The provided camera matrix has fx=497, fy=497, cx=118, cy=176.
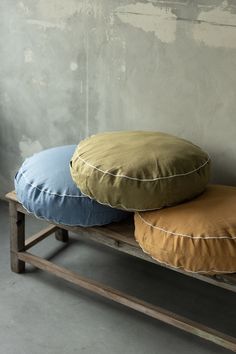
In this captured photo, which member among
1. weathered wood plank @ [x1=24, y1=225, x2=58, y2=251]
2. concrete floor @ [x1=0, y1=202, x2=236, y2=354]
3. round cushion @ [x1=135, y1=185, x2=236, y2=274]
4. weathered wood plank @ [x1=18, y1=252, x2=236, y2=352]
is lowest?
concrete floor @ [x1=0, y1=202, x2=236, y2=354]

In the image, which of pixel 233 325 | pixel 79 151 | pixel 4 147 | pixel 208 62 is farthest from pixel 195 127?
pixel 4 147

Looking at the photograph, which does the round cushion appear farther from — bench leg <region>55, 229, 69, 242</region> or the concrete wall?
bench leg <region>55, 229, 69, 242</region>

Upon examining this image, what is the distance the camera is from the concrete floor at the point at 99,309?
6.70ft

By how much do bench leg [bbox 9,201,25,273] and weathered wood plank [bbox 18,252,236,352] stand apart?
0.04 metres

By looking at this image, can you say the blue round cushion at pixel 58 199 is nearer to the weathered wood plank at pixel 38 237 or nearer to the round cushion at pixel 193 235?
the round cushion at pixel 193 235

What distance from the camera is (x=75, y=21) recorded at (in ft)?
8.02

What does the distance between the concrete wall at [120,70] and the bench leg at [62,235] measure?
49 cm

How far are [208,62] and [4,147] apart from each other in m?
1.41

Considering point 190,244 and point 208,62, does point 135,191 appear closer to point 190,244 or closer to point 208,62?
point 190,244

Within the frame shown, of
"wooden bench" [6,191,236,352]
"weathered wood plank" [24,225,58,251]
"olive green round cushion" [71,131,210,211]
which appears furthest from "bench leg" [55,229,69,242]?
"olive green round cushion" [71,131,210,211]

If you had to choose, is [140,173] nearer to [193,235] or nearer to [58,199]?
[193,235]

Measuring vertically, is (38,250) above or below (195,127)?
below

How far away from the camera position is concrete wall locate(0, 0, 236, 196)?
2.16 m

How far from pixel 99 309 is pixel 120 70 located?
1.13 meters
